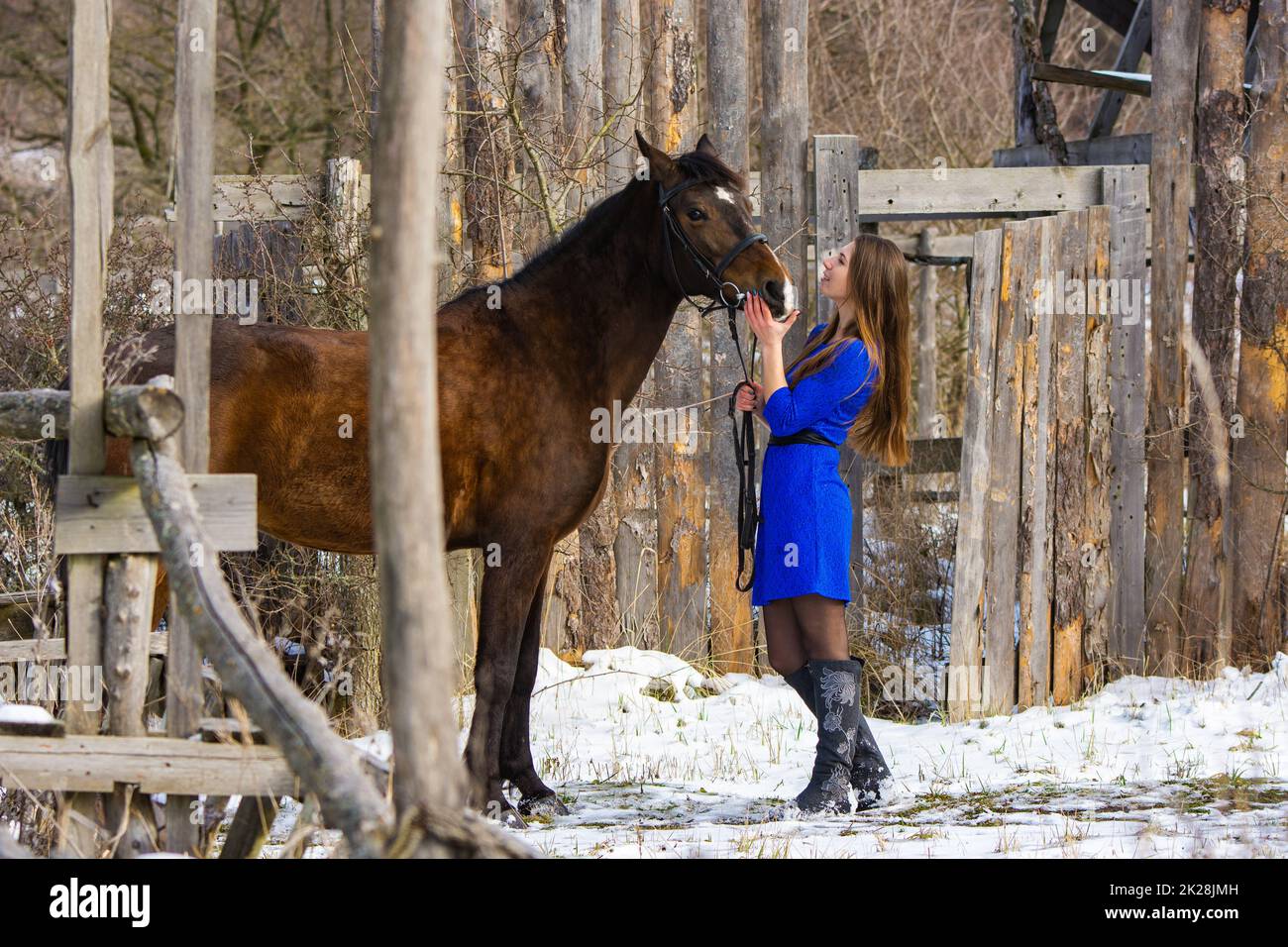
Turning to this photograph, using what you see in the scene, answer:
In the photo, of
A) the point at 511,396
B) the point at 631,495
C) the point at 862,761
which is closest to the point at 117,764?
the point at 511,396

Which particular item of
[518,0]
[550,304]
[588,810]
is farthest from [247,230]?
[588,810]

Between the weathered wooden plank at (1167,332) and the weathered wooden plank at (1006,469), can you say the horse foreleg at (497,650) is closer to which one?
the weathered wooden plank at (1006,469)

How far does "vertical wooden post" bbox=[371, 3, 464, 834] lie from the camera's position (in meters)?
2.21

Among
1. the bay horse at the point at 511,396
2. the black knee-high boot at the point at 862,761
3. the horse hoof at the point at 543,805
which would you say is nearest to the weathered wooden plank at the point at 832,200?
the bay horse at the point at 511,396

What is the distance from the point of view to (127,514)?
345 cm

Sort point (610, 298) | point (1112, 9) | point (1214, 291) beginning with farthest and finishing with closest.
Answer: point (1112, 9) < point (1214, 291) < point (610, 298)

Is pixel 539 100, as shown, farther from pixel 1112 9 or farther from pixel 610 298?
pixel 1112 9

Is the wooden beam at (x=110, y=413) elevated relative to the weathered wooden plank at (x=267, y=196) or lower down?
lower down

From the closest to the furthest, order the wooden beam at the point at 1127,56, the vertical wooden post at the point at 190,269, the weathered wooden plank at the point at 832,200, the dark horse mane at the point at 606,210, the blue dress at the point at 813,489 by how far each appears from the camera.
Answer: the vertical wooden post at the point at 190,269
the blue dress at the point at 813,489
the dark horse mane at the point at 606,210
the weathered wooden plank at the point at 832,200
the wooden beam at the point at 1127,56

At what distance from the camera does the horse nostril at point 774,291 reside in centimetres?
455

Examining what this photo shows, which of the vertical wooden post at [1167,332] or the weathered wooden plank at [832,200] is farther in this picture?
the vertical wooden post at [1167,332]

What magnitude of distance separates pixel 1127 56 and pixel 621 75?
428cm
